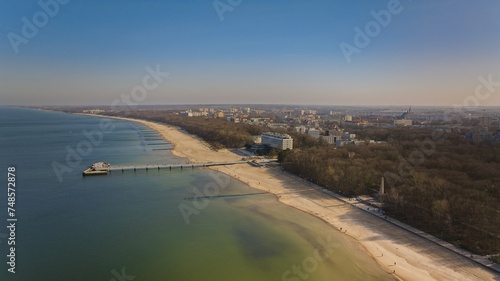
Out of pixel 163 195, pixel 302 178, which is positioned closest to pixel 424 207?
pixel 302 178

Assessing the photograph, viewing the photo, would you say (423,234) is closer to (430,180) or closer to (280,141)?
(430,180)

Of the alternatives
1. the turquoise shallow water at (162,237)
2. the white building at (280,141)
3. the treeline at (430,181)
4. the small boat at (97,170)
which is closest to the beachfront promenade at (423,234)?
the treeline at (430,181)

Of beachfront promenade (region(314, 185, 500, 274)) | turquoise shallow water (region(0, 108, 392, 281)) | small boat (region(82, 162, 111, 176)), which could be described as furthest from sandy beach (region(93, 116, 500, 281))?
small boat (region(82, 162, 111, 176))

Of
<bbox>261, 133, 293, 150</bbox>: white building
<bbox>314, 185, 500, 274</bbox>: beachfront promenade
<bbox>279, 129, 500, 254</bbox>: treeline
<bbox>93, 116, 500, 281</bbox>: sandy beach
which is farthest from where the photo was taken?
<bbox>261, 133, 293, 150</bbox>: white building

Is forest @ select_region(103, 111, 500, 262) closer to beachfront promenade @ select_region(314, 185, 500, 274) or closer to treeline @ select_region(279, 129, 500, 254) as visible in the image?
treeline @ select_region(279, 129, 500, 254)

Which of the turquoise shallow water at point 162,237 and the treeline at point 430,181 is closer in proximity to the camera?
the turquoise shallow water at point 162,237

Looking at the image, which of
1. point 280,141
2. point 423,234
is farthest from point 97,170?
point 423,234

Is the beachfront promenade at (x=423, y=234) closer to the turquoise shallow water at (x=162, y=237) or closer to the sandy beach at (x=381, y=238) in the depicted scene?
the sandy beach at (x=381, y=238)
